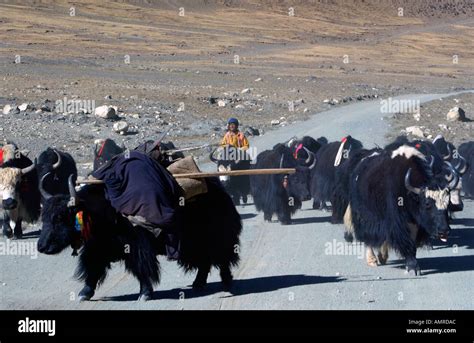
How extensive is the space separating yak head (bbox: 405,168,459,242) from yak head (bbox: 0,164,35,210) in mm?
5805

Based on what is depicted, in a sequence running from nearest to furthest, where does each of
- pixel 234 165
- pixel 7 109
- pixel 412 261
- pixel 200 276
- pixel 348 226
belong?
pixel 200 276
pixel 412 261
pixel 348 226
pixel 234 165
pixel 7 109

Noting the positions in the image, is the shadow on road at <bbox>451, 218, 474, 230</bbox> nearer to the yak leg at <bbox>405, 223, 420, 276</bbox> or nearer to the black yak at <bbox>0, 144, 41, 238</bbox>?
the yak leg at <bbox>405, 223, 420, 276</bbox>

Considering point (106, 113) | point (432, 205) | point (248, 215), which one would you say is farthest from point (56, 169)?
point (106, 113)

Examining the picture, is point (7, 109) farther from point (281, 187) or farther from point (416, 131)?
point (281, 187)

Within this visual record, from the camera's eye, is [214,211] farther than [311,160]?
No

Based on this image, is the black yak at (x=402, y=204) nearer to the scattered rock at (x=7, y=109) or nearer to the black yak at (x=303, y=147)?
the black yak at (x=303, y=147)

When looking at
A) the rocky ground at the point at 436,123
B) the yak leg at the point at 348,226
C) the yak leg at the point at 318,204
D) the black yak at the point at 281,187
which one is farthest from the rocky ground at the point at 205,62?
the yak leg at the point at 348,226

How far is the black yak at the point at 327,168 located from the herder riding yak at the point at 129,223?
20.1 feet

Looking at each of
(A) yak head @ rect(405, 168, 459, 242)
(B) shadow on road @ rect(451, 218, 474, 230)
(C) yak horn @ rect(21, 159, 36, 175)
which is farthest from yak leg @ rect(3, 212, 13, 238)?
(B) shadow on road @ rect(451, 218, 474, 230)

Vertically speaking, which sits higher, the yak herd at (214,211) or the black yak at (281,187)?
the yak herd at (214,211)

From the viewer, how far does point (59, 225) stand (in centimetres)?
984

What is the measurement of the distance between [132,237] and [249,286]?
163 cm

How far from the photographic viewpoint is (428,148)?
15.0 m

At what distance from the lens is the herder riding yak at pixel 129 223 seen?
9.90 m
